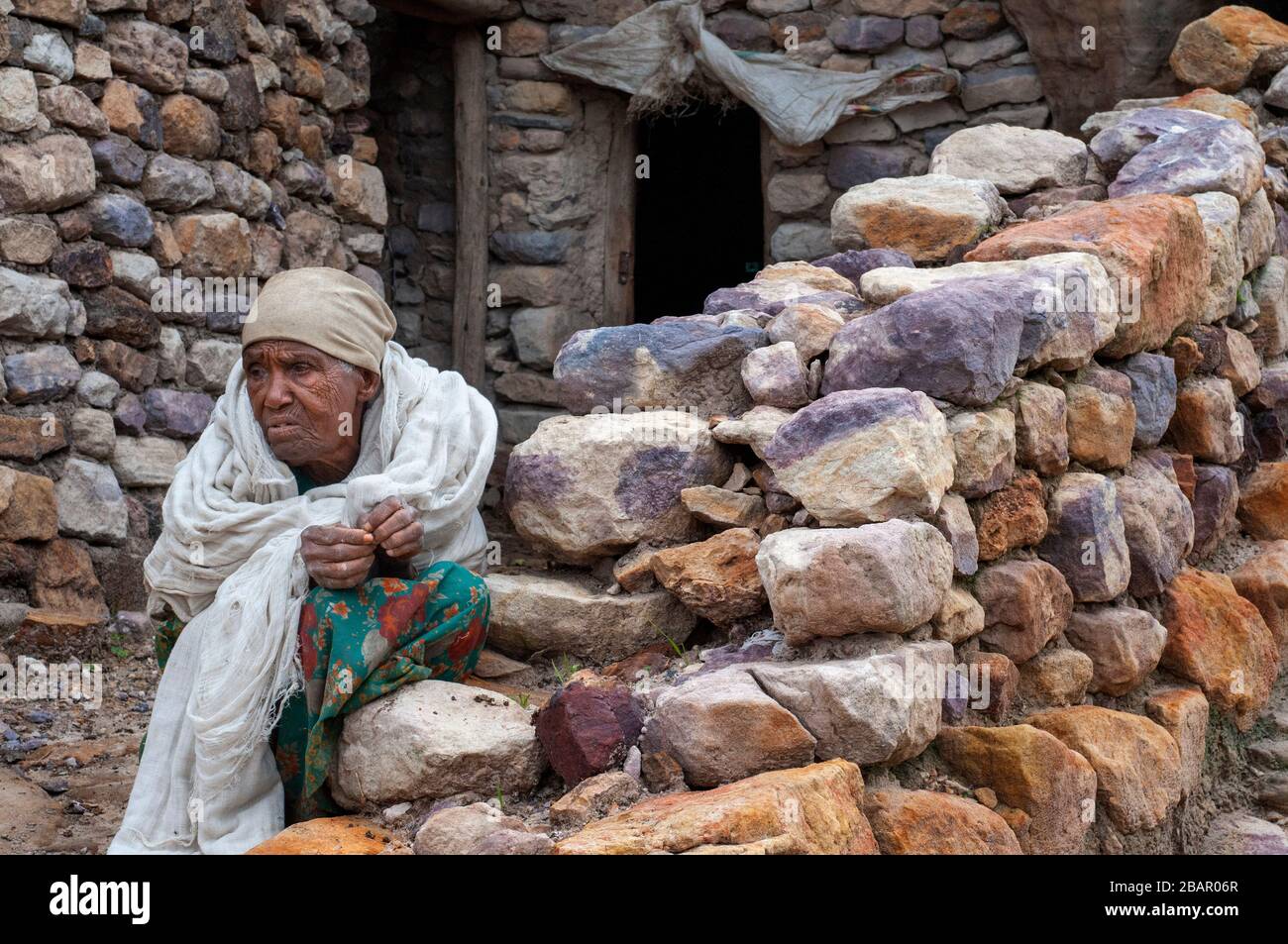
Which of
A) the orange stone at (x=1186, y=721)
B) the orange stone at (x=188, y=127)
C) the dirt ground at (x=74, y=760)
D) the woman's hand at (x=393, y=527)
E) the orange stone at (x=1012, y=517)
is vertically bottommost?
the dirt ground at (x=74, y=760)

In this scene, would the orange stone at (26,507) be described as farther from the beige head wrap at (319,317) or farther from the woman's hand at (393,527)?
the woman's hand at (393,527)

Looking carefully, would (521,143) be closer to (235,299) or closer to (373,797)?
(235,299)

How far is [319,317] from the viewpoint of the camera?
8.84 feet

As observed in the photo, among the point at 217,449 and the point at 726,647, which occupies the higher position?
the point at 217,449

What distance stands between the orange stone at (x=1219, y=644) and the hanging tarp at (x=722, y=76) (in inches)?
137

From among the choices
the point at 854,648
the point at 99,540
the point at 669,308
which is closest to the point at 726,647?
the point at 854,648

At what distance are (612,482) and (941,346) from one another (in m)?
0.72

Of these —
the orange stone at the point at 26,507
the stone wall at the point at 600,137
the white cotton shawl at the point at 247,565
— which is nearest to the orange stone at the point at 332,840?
the white cotton shawl at the point at 247,565

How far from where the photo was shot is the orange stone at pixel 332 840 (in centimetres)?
230

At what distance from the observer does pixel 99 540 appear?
15.5ft

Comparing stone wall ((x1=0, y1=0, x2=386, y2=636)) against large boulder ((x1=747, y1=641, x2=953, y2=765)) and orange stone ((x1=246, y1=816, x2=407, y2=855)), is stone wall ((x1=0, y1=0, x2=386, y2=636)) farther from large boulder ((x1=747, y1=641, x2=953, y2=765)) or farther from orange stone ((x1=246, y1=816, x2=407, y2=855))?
large boulder ((x1=747, y1=641, x2=953, y2=765))

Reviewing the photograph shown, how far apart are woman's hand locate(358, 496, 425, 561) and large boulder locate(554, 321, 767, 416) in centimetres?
73

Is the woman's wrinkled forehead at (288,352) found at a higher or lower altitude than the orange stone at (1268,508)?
higher

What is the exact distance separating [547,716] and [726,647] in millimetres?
409
